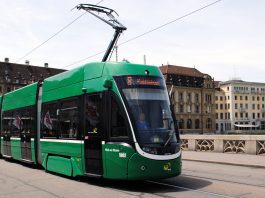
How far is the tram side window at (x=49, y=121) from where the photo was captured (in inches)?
551

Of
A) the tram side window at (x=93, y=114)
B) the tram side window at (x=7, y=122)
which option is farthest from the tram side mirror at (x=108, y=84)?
the tram side window at (x=7, y=122)

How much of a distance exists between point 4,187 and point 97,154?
8.73 feet

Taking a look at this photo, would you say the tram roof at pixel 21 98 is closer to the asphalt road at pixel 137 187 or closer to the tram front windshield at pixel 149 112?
the asphalt road at pixel 137 187

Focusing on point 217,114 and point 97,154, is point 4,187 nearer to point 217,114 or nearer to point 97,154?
point 97,154

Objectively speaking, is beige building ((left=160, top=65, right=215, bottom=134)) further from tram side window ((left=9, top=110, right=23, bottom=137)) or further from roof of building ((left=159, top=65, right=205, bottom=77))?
tram side window ((left=9, top=110, right=23, bottom=137))

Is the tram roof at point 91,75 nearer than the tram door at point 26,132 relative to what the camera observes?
Yes

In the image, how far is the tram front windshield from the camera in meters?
10.3

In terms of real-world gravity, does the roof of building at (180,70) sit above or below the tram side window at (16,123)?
above

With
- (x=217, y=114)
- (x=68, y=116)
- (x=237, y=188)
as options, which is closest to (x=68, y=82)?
(x=68, y=116)

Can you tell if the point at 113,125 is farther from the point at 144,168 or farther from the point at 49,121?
the point at 49,121

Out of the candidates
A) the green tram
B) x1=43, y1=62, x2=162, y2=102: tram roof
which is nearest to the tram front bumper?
the green tram

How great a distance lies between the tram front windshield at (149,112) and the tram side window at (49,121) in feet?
13.2

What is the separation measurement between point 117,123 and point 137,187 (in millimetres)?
1751

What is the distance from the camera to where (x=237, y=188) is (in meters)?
10.5
